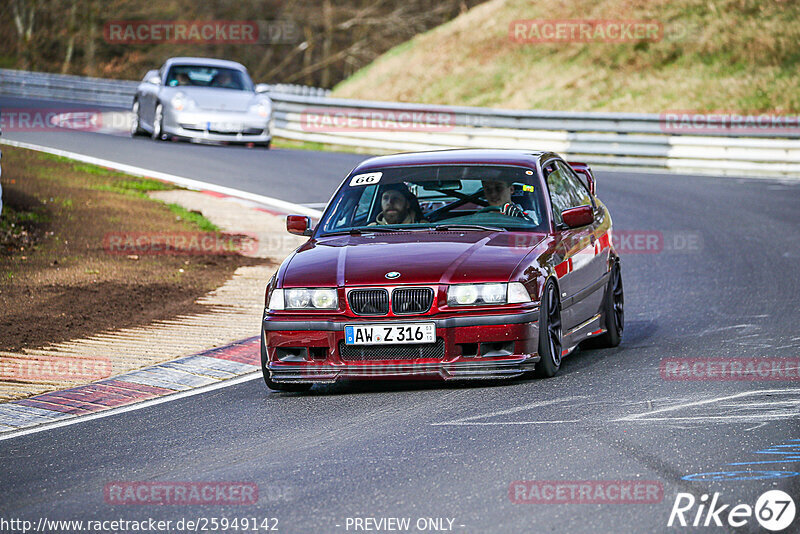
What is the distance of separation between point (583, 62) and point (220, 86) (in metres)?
14.1

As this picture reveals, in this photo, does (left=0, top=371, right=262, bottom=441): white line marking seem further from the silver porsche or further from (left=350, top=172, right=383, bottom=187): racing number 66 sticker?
the silver porsche

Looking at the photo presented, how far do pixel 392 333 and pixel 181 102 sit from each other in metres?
17.4

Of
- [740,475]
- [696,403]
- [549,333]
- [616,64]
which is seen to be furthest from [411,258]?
[616,64]

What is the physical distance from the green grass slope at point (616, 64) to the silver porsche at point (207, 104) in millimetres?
10950

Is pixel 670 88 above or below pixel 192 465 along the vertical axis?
below

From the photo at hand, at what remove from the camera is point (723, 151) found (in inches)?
949

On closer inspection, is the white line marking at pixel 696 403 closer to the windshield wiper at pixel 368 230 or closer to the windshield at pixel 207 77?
the windshield wiper at pixel 368 230

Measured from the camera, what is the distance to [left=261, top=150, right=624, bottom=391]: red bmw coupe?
7953mm

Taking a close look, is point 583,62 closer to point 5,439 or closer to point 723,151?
point 723,151

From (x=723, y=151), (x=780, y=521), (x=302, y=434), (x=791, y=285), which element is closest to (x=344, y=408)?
(x=302, y=434)

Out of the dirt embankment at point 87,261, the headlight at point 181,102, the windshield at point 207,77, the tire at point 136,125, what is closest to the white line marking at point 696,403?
the dirt embankment at point 87,261

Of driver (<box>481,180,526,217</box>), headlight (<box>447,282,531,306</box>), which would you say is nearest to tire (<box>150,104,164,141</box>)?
driver (<box>481,180,526,217</box>)

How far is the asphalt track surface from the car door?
1.30 feet

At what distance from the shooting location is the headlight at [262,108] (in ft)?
81.0
